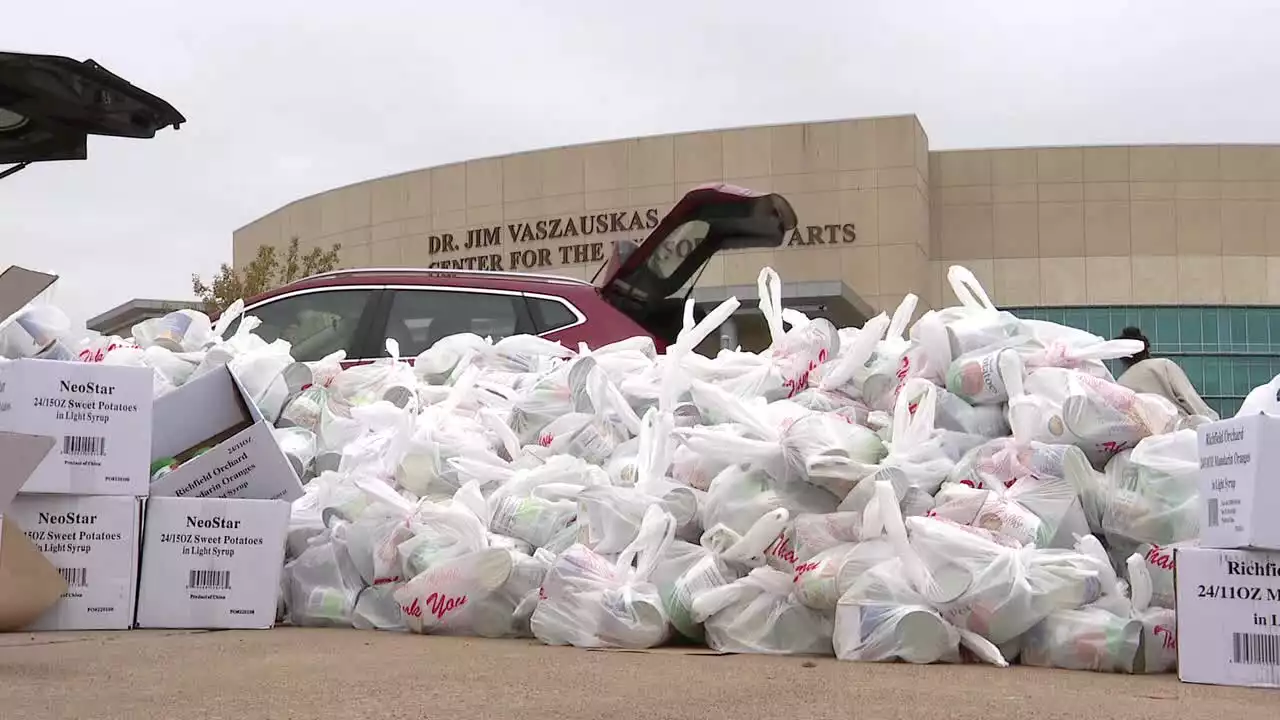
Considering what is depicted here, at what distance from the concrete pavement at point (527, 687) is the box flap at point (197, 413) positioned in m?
1.00

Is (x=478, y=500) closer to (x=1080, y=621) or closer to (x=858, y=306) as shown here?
(x=1080, y=621)

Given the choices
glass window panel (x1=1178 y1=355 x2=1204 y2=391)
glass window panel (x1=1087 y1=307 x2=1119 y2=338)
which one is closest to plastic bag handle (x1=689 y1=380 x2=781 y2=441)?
glass window panel (x1=1087 y1=307 x2=1119 y2=338)

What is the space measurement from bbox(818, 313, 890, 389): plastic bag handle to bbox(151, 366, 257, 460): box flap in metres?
1.97

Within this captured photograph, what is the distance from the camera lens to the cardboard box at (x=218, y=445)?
4.38 m

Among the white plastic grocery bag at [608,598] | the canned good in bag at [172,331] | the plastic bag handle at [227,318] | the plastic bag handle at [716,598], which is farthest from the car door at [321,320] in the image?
the plastic bag handle at [716,598]

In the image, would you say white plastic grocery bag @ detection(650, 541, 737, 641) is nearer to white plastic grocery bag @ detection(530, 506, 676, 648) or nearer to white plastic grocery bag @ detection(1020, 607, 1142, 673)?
white plastic grocery bag @ detection(530, 506, 676, 648)

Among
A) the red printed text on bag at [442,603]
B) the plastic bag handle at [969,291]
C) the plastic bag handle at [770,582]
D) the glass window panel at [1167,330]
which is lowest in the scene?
the red printed text on bag at [442,603]

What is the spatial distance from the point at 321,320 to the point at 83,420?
2448 mm

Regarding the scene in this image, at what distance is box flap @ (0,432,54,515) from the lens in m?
3.16

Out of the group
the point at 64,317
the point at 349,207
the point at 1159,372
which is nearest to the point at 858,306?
the point at 349,207

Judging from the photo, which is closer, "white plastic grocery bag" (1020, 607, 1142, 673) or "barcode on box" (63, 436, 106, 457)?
"white plastic grocery bag" (1020, 607, 1142, 673)

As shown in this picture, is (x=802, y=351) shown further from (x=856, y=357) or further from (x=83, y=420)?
(x=83, y=420)

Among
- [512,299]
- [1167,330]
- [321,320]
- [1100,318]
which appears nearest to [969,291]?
[512,299]

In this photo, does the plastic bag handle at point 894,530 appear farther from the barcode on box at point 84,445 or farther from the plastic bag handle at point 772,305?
the barcode on box at point 84,445
